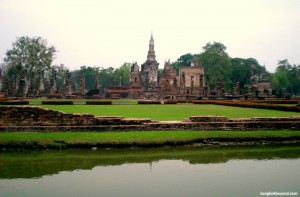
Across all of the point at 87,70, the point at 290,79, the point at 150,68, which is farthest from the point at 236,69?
the point at 87,70

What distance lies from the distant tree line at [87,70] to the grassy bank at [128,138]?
3382 centimetres

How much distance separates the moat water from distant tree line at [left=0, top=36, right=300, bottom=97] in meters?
36.3

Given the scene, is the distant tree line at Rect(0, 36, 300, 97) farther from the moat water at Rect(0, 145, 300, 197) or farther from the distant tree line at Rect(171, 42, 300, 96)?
the moat water at Rect(0, 145, 300, 197)

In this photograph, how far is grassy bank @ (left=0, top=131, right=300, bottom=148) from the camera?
11583 millimetres

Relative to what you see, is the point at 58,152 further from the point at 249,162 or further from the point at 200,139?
the point at 249,162

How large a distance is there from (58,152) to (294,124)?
1045 cm

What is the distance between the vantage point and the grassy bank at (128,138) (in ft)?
38.0

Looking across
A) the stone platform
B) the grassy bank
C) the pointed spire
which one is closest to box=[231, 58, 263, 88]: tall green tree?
the pointed spire

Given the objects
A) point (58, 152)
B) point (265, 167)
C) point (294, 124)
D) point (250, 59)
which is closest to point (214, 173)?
point (265, 167)

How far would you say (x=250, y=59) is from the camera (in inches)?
3093

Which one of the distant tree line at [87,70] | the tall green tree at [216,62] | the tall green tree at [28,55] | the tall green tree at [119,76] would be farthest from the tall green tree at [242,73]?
the tall green tree at [28,55]

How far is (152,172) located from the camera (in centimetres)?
854

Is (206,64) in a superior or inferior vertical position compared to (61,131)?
superior

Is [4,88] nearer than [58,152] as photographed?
No
